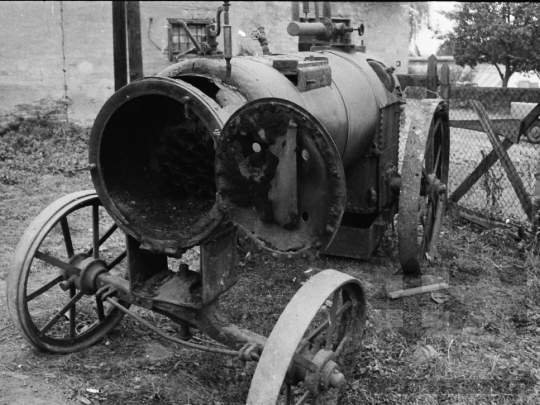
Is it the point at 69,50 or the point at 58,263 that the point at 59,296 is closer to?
the point at 58,263

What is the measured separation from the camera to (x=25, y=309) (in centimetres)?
350

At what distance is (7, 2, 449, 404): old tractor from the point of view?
273cm

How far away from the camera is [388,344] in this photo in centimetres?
384

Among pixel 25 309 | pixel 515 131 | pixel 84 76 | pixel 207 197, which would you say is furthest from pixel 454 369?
pixel 84 76

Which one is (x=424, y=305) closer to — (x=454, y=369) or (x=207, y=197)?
(x=454, y=369)

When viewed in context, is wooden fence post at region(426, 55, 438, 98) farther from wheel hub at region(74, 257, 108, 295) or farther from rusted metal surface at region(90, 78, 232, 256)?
wheel hub at region(74, 257, 108, 295)

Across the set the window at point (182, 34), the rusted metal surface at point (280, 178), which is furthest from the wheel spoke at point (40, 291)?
the window at point (182, 34)

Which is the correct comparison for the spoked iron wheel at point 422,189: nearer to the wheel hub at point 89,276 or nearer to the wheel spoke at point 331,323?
the wheel spoke at point 331,323

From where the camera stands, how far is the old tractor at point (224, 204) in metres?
2.73

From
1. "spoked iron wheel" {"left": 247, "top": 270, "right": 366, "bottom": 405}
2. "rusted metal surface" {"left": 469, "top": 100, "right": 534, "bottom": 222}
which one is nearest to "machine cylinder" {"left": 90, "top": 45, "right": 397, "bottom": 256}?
"spoked iron wheel" {"left": 247, "top": 270, "right": 366, "bottom": 405}

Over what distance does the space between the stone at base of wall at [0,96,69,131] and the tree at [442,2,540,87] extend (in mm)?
7088

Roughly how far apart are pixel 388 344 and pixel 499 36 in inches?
352

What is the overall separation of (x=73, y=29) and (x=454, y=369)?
872 cm

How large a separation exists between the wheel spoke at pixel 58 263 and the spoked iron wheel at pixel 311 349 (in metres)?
1.38
